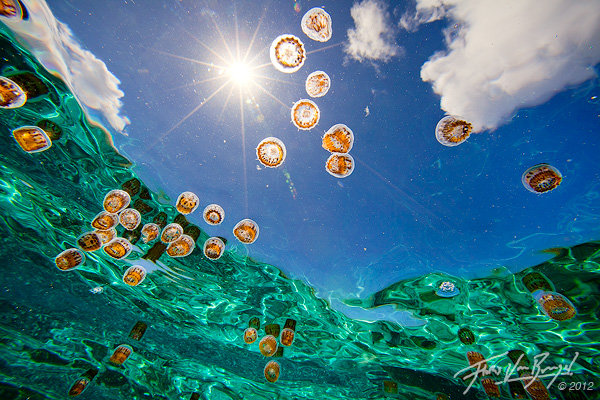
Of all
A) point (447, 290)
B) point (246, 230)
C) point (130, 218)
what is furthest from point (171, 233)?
point (447, 290)

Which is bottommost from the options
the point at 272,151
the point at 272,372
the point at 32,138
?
the point at 272,372

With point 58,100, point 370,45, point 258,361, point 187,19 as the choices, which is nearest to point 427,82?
point 370,45

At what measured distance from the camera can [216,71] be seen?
5.70m

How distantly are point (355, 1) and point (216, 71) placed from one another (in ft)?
11.0

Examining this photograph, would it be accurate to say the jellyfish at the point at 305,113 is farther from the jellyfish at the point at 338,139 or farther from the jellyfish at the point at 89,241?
the jellyfish at the point at 89,241

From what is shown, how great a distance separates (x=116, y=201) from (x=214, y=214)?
9.45 feet

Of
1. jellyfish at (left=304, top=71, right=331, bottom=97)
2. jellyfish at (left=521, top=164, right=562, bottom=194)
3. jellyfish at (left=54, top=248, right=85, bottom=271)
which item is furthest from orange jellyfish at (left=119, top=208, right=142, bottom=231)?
jellyfish at (left=521, top=164, right=562, bottom=194)

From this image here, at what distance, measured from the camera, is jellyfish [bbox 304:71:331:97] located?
5.29 metres

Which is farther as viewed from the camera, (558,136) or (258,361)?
(258,361)

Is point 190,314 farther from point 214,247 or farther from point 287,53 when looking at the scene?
point 287,53

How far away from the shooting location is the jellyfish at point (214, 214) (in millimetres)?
7551

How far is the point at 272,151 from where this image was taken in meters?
6.06

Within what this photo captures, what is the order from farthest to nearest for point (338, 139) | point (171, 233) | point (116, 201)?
point (171, 233) → point (116, 201) → point (338, 139)

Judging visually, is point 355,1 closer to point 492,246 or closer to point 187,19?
point 187,19
